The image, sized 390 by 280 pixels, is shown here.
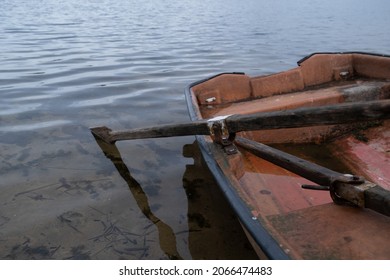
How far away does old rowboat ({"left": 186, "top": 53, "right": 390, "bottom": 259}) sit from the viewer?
199 cm

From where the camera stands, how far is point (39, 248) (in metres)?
2.85

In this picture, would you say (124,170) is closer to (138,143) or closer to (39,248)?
(138,143)

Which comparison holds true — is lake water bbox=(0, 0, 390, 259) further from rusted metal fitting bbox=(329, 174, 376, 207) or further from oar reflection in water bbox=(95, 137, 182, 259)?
rusted metal fitting bbox=(329, 174, 376, 207)

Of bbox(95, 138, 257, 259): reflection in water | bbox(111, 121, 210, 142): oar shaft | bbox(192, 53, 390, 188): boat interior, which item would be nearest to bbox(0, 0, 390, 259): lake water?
bbox(95, 138, 257, 259): reflection in water

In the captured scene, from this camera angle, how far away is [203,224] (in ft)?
10.3

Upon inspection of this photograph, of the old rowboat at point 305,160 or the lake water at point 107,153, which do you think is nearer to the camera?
the old rowboat at point 305,160

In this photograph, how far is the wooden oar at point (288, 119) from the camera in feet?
7.14

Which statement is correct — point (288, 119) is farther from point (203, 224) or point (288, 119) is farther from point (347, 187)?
point (203, 224)

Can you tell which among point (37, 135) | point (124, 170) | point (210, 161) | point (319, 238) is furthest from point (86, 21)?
point (319, 238)

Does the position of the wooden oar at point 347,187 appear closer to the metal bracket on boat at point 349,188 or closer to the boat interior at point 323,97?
the metal bracket on boat at point 349,188

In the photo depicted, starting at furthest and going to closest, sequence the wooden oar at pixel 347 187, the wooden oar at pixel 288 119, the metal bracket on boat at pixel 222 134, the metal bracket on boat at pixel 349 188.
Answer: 1. the metal bracket on boat at pixel 222 134
2. the wooden oar at pixel 288 119
3. the metal bracket on boat at pixel 349 188
4. the wooden oar at pixel 347 187

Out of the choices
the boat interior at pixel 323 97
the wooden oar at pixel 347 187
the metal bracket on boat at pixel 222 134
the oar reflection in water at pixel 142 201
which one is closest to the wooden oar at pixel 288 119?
the metal bracket on boat at pixel 222 134

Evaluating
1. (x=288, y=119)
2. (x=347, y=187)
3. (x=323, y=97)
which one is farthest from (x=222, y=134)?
(x=323, y=97)
